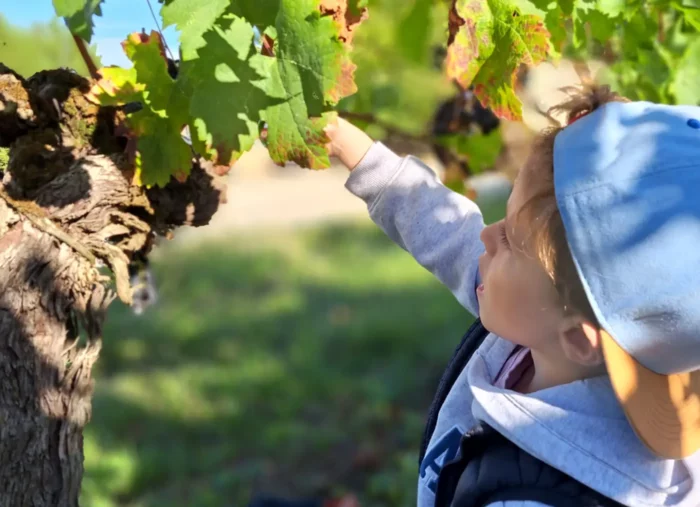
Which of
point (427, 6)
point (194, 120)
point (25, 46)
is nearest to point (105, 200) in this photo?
point (194, 120)

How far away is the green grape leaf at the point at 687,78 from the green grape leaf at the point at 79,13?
1.54m

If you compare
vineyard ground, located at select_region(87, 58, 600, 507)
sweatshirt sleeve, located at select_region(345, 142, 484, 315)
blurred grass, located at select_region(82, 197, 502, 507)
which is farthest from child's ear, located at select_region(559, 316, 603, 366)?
blurred grass, located at select_region(82, 197, 502, 507)

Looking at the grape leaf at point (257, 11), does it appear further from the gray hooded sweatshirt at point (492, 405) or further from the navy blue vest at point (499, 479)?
the navy blue vest at point (499, 479)

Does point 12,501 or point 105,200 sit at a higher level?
point 105,200

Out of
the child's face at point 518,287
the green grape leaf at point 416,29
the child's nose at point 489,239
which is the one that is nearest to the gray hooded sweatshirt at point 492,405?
the child's face at point 518,287

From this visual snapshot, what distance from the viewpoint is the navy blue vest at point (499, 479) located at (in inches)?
53.2

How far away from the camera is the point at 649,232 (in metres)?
1.25

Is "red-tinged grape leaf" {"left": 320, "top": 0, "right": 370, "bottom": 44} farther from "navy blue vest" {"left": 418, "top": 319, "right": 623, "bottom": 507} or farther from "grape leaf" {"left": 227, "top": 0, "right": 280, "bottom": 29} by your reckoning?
"navy blue vest" {"left": 418, "top": 319, "right": 623, "bottom": 507}

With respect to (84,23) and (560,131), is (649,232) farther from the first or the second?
(84,23)

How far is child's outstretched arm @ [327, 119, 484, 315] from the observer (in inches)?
68.3

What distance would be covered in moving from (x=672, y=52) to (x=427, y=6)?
73 cm

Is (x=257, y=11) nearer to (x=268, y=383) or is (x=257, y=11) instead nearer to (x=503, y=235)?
(x=503, y=235)

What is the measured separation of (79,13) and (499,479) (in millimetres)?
1105

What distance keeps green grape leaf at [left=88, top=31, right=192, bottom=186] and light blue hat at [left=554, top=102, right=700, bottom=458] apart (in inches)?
27.1
